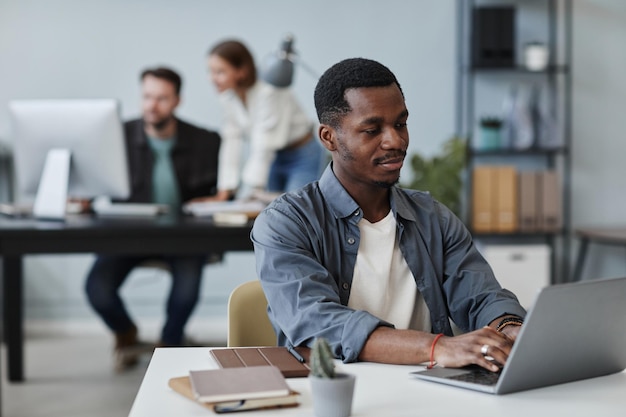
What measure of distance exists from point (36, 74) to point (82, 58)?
10.6 inches

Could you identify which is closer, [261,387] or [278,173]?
[261,387]

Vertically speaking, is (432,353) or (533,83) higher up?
(533,83)

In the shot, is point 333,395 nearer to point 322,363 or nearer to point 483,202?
point 322,363

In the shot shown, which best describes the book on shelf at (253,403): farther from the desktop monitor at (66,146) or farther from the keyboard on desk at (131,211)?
the keyboard on desk at (131,211)

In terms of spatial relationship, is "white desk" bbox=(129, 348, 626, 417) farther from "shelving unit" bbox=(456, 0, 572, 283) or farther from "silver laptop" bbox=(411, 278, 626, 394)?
"shelving unit" bbox=(456, 0, 572, 283)

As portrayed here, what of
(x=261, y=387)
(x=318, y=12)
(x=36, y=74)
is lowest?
(x=261, y=387)

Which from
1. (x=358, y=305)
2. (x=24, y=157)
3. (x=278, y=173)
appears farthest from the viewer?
(x=278, y=173)

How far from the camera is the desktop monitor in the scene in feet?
11.0

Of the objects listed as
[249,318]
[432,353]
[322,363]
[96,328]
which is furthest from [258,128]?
[322,363]

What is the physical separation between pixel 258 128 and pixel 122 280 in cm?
95

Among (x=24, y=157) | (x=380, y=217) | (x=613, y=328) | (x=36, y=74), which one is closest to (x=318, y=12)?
(x=36, y=74)

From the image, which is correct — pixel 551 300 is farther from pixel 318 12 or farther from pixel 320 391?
pixel 318 12

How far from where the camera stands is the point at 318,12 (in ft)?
15.9

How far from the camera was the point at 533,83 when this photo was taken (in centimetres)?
501
